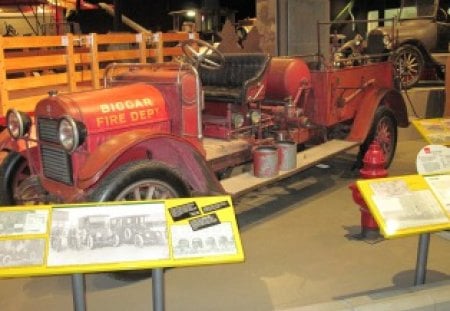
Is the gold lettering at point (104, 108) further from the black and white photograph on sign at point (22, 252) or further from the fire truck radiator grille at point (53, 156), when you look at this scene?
the black and white photograph on sign at point (22, 252)

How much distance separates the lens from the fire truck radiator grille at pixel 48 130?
11.7 feet

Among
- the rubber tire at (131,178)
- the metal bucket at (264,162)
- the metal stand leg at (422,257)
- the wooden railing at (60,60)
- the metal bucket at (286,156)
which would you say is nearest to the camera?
the metal stand leg at (422,257)

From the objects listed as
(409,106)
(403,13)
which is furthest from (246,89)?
(403,13)

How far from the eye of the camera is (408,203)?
2.79 meters

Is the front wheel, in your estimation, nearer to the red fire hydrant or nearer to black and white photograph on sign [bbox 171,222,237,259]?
black and white photograph on sign [bbox 171,222,237,259]

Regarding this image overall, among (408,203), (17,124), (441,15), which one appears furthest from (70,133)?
(441,15)

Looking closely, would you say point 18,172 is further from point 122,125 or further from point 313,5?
point 313,5

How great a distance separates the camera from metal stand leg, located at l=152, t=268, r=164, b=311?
7.70 ft

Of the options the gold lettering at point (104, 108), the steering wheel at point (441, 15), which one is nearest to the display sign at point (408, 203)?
the gold lettering at point (104, 108)

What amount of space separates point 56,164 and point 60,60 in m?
4.09

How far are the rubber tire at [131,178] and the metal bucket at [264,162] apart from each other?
97 centimetres

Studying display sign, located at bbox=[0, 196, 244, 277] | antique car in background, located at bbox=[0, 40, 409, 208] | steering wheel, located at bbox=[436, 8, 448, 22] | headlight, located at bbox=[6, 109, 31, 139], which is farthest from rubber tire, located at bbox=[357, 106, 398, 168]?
steering wheel, located at bbox=[436, 8, 448, 22]

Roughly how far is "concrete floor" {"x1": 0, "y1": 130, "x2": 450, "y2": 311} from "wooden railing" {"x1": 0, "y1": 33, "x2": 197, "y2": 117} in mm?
3665

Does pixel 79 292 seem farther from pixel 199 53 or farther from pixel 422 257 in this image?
pixel 199 53
